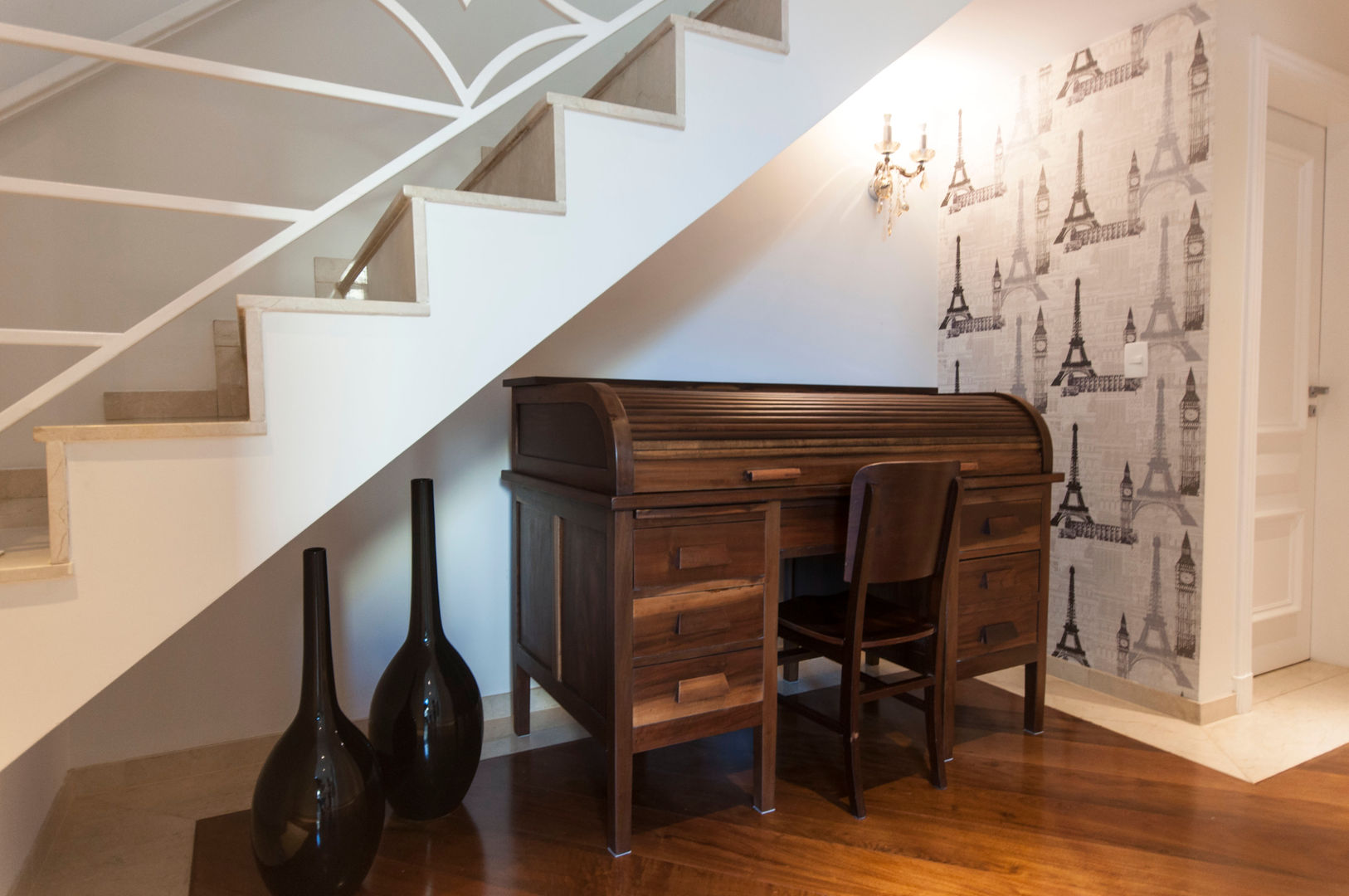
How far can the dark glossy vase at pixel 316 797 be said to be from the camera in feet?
4.79

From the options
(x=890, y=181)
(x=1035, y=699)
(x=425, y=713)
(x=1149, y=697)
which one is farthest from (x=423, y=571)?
(x=1149, y=697)

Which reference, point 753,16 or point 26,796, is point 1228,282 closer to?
point 753,16

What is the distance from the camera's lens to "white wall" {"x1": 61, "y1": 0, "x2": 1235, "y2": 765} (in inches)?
80.1

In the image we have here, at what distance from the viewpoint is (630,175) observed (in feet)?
5.34

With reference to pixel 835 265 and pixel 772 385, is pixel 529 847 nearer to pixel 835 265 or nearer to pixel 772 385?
pixel 772 385

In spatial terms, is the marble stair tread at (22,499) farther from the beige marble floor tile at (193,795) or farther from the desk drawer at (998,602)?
the desk drawer at (998,602)

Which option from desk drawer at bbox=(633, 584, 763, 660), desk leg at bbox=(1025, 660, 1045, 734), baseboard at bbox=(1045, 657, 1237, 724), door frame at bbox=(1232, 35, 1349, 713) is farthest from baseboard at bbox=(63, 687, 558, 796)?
door frame at bbox=(1232, 35, 1349, 713)

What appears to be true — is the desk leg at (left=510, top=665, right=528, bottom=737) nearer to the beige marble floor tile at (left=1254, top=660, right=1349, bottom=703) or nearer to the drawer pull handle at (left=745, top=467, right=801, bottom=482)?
the drawer pull handle at (left=745, top=467, right=801, bottom=482)

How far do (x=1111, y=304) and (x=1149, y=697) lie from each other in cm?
133

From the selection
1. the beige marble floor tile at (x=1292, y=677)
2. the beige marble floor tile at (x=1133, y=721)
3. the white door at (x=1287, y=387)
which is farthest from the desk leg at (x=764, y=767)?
the white door at (x=1287, y=387)

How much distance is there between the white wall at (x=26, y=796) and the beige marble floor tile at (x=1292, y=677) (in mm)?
3522

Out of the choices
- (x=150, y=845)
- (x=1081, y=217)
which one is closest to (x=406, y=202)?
(x=150, y=845)

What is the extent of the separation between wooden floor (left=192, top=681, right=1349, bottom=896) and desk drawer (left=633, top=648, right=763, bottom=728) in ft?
1.03

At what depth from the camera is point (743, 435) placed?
1.82 m
